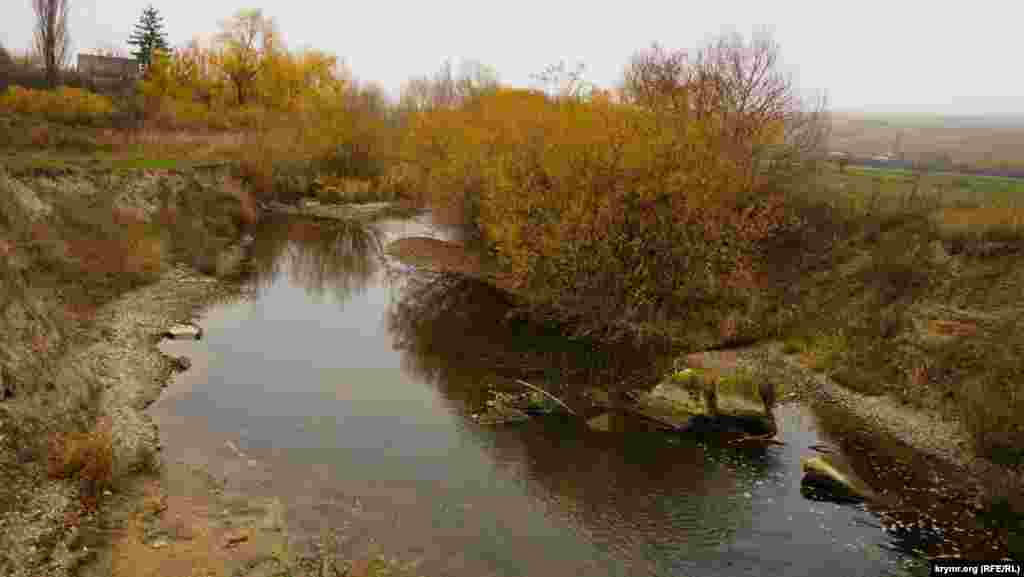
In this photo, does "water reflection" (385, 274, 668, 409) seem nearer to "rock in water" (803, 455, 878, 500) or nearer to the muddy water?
the muddy water

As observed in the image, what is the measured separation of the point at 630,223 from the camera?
28.1m

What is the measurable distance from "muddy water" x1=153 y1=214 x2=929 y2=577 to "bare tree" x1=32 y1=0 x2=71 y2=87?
49.2 meters

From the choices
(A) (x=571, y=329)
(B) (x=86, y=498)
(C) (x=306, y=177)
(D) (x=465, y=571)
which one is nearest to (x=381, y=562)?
(D) (x=465, y=571)

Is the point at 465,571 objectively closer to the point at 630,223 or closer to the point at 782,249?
the point at 630,223

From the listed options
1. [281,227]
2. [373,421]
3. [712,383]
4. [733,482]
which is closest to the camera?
[733,482]

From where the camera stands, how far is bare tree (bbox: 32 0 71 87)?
63.5 m

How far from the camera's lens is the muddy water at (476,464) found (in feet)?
47.1

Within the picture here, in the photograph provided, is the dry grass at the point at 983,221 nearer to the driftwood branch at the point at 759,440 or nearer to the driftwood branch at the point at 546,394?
the driftwood branch at the point at 759,440

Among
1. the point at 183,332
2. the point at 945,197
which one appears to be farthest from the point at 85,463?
the point at 945,197

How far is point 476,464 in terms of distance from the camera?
17531 mm

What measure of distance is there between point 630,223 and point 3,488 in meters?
20.6

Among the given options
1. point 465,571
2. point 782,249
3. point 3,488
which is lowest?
point 465,571

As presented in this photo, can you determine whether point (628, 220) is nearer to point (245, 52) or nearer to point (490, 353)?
point (490, 353)

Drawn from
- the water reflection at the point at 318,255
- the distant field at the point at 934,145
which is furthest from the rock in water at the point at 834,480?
the distant field at the point at 934,145
